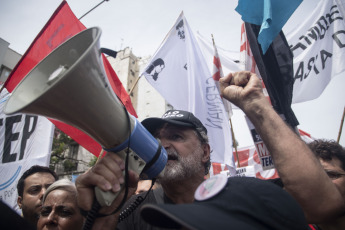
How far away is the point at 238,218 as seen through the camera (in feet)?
2.61

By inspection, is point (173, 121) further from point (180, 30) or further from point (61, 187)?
point (180, 30)

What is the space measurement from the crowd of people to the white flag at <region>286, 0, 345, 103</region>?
1.76 metres

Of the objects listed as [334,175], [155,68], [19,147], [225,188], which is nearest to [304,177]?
[225,188]

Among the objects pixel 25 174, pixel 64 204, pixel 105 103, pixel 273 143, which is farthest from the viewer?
pixel 25 174

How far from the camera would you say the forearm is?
1.05 metres

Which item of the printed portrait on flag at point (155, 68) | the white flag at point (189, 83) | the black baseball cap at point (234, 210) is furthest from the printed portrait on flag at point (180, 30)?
the black baseball cap at point (234, 210)

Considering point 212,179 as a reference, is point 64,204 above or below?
below

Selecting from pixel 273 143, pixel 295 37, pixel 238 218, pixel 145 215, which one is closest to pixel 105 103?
pixel 145 215

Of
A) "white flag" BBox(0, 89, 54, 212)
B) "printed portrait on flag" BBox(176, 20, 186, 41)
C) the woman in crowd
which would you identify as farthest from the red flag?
"printed portrait on flag" BBox(176, 20, 186, 41)

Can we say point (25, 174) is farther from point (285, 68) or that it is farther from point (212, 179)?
point (285, 68)

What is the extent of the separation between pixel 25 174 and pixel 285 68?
11.6ft

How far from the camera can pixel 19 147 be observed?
11.5 feet

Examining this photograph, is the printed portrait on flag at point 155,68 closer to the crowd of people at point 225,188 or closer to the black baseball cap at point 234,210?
the crowd of people at point 225,188

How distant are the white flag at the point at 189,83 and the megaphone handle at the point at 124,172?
8.00 ft
